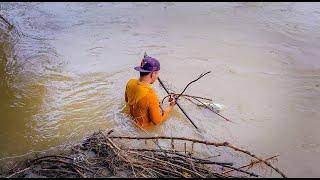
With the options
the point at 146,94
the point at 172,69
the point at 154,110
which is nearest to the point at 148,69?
the point at 146,94

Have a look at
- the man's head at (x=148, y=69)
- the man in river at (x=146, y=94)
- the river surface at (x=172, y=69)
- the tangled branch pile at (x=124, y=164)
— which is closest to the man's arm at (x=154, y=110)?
the man in river at (x=146, y=94)

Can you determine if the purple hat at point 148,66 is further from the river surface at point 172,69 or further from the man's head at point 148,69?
the river surface at point 172,69

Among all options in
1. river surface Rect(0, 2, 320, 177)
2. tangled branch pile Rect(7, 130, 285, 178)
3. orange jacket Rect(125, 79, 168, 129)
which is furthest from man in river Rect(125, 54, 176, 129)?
tangled branch pile Rect(7, 130, 285, 178)

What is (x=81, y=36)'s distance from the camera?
364 inches

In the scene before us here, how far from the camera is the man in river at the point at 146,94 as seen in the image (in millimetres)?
5133

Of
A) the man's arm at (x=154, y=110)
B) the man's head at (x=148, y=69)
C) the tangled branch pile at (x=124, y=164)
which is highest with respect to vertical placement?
the man's head at (x=148, y=69)

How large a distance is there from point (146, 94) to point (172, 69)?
112 inches

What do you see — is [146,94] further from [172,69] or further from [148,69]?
[172,69]

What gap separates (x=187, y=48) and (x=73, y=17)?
137 inches

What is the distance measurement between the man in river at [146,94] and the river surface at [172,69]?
577mm

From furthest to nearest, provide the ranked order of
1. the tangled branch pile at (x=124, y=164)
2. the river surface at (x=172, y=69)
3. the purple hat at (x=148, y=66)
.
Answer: the river surface at (x=172, y=69) → the purple hat at (x=148, y=66) → the tangled branch pile at (x=124, y=164)

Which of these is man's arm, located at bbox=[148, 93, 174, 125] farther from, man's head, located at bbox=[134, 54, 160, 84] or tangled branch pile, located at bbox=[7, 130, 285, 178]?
A: tangled branch pile, located at bbox=[7, 130, 285, 178]

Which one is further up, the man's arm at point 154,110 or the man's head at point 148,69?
the man's head at point 148,69

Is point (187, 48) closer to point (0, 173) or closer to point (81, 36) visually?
point (81, 36)
